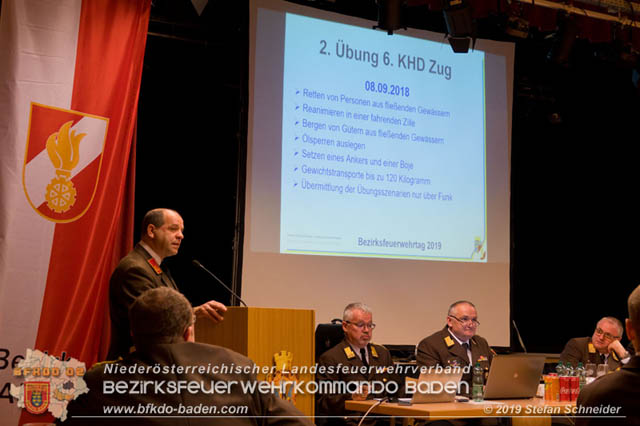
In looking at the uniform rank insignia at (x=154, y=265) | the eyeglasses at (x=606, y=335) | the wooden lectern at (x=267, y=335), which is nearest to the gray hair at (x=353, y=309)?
the wooden lectern at (x=267, y=335)

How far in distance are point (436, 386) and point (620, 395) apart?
6.11ft

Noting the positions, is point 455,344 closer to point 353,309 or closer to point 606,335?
point 353,309

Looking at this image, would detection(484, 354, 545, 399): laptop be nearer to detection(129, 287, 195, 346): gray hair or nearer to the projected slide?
the projected slide

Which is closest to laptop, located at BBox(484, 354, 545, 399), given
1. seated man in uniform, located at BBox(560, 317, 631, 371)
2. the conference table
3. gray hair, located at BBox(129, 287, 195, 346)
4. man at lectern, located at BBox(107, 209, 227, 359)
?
the conference table

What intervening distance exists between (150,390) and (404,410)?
187 cm

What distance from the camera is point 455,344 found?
16.7ft

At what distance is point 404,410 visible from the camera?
3551 millimetres

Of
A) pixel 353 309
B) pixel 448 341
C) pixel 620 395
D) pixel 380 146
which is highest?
pixel 380 146

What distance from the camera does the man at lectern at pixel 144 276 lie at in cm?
325

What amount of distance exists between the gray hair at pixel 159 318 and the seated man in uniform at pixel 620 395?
3.94 ft

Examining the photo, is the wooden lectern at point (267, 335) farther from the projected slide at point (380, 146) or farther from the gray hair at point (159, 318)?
the projected slide at point (380, 146)

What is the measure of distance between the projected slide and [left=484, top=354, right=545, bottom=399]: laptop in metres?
1.71

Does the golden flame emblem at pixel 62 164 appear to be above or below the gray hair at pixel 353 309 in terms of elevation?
above

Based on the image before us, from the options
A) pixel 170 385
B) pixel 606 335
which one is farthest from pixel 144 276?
pixel 606 335
